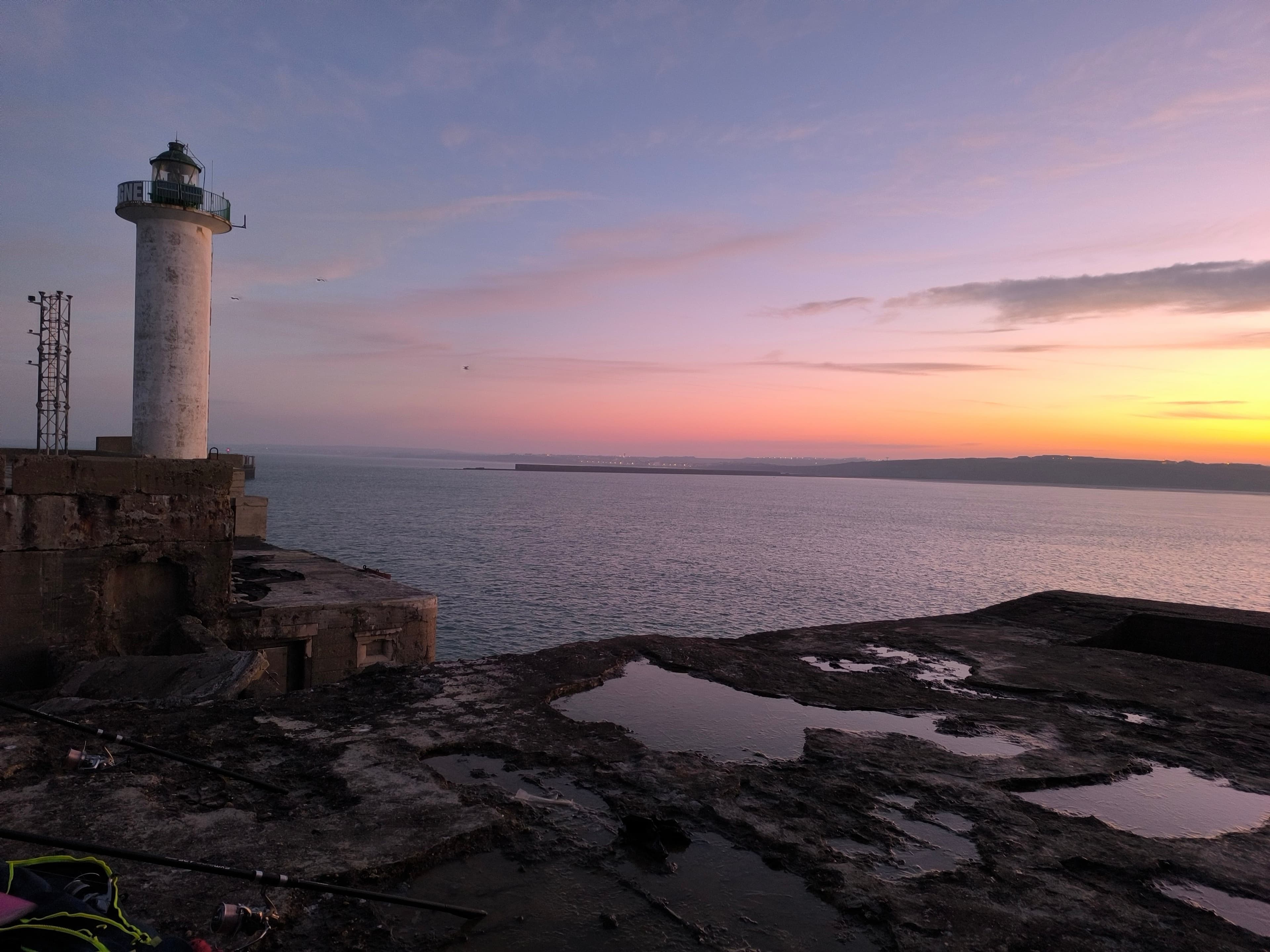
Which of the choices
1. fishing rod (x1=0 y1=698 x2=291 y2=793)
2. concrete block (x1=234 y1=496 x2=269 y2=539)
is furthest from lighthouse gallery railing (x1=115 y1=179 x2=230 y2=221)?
fishing rod (x1=0 y1=698 x2=291 y2=793)

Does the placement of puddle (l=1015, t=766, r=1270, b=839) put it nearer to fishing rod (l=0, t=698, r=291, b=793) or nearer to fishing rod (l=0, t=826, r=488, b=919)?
fishing rod (l=0, t=826, r=488, b=919)

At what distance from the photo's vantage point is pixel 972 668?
10.2m

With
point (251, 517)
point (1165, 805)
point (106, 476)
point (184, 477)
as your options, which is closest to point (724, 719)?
point (1165, 805)

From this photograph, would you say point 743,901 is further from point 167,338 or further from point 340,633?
point 167,338

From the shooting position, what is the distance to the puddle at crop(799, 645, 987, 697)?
959cm

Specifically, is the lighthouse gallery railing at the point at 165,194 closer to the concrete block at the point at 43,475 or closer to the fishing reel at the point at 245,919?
the concrete block at the point at 43,475

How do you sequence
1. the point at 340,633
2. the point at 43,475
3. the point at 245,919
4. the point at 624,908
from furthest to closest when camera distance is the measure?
1. the point at 340,633
2. the point at 43,475
3. the point at 624,908
4. the point at 245,919

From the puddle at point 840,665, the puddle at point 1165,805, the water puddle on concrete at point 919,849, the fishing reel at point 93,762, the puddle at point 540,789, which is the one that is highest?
the fishing reel at point 93,762

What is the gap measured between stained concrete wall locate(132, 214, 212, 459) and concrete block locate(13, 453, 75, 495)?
7.93 metres

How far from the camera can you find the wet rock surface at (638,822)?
4.19 m

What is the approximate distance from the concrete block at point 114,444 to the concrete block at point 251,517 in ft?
12.0

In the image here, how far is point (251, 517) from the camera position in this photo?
2281cm

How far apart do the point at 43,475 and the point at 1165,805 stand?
12.5m

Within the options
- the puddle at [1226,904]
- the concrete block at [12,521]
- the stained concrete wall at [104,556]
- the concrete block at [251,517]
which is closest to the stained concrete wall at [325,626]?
the stained concrete wall at [104,556]
